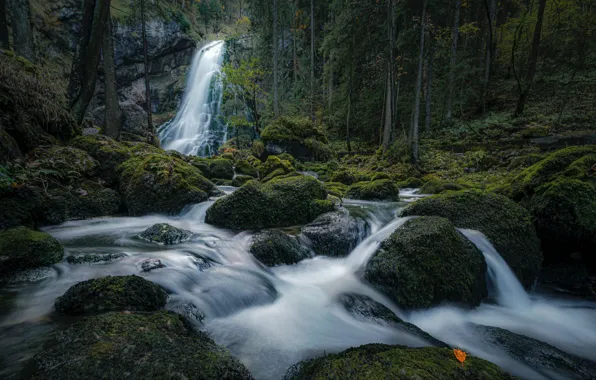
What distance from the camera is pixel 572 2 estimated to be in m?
18.2

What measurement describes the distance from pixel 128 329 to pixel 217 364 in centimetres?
74

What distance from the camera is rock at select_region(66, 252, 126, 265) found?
3.94m

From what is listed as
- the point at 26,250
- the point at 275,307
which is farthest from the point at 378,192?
the point at 26,250

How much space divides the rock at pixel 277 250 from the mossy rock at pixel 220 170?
8.54 m

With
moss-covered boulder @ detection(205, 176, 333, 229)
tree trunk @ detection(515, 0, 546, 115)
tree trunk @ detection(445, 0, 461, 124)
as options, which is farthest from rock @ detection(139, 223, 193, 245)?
tree trunk @ detection(515, 0, 546, 115)

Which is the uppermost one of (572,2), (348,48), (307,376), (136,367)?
(572,2)

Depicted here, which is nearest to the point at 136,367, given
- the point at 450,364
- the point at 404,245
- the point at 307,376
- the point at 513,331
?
the point at 307,376

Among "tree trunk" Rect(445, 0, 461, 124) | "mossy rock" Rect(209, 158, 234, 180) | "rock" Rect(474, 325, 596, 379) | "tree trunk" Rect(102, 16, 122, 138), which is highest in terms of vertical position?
"tree trunk" Rect(445, 0, 461, 124)

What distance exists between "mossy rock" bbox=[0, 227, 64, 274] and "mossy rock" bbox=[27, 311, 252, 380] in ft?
6.09

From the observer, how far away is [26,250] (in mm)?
3611

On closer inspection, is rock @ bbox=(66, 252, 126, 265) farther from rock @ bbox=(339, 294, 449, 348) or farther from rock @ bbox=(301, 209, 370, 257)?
rock @ bbox=(339, 294, 449, 348)

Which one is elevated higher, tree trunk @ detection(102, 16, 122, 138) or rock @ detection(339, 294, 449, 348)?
tree trunk @ detection(102, 16, 122, 138)

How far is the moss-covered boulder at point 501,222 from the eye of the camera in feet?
15.7

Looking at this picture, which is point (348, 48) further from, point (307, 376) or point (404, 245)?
point (307, 376)
